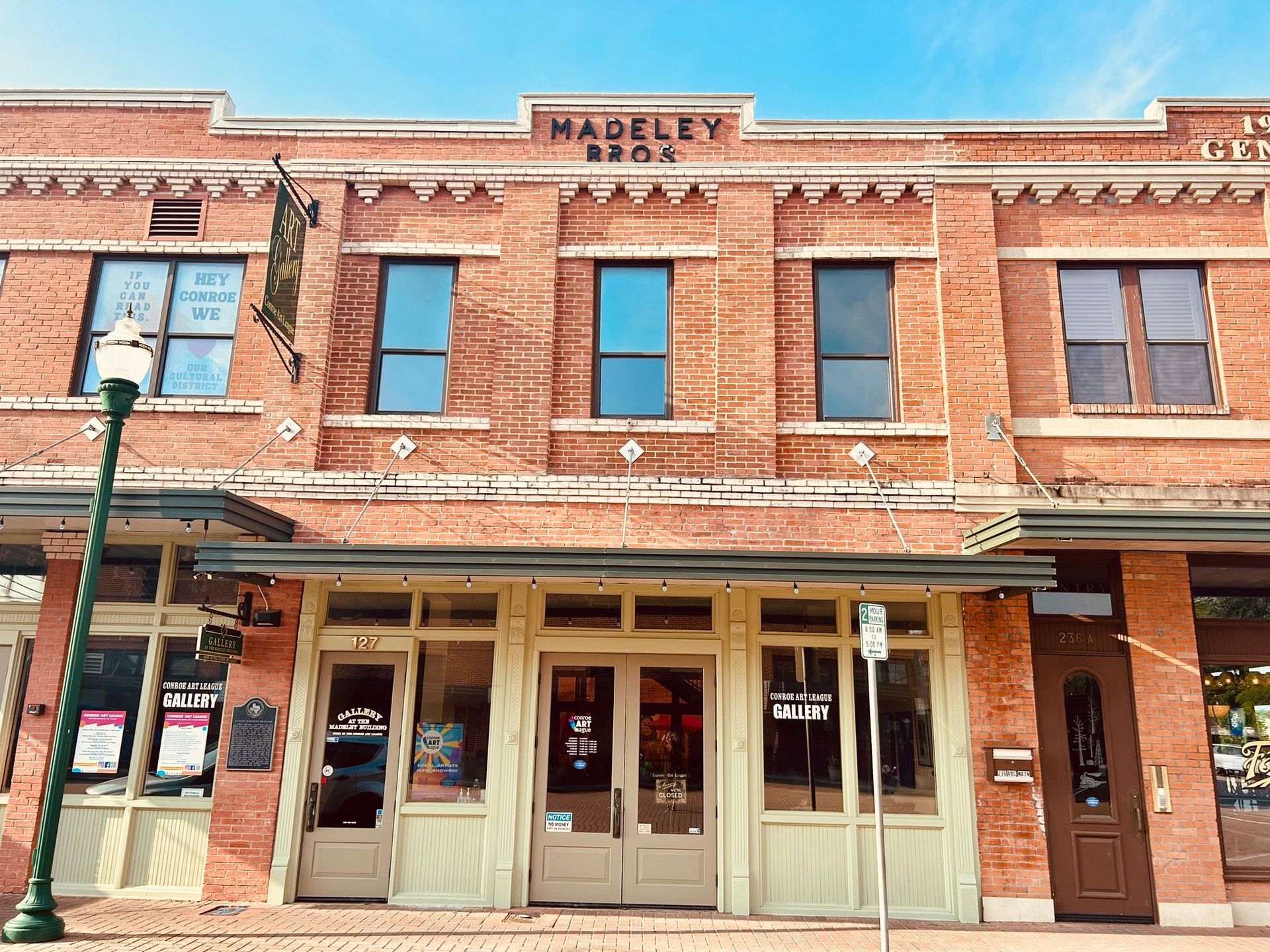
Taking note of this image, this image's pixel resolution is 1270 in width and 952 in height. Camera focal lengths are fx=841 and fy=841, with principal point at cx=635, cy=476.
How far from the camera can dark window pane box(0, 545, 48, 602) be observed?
9172mm

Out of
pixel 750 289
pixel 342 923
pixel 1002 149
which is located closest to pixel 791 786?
pixel 342 923

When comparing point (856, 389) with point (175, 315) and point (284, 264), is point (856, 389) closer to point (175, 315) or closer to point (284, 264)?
point (284, 264)

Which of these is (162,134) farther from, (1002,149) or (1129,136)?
(1129,136)

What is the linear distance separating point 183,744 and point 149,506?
2.68 m

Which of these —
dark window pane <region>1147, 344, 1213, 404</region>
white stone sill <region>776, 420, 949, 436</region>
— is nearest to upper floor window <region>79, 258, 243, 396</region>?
white stone sill <region>776, 420, 949, 436</region>

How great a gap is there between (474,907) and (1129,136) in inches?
433

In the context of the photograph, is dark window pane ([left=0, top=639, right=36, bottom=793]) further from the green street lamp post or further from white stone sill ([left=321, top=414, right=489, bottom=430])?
white stone sill ([left=321, top=414, right=489, bottom=430])

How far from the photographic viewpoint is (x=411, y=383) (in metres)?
9.55

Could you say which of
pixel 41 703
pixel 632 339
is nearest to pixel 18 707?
pixel 41 703

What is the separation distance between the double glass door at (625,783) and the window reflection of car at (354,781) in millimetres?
1627

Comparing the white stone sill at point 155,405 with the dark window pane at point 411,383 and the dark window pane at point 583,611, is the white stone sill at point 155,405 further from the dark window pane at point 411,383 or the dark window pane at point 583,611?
the dark window pane at point 583,611

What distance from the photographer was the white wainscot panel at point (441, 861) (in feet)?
27.0

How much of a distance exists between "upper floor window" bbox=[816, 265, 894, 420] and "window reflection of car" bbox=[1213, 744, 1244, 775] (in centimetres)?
469

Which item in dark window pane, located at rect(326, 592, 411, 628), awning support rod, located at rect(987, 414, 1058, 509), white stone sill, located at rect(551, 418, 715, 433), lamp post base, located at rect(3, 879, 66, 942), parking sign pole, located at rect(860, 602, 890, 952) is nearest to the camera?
parking sign pole, located at rect(860, 602, 890, 952)
